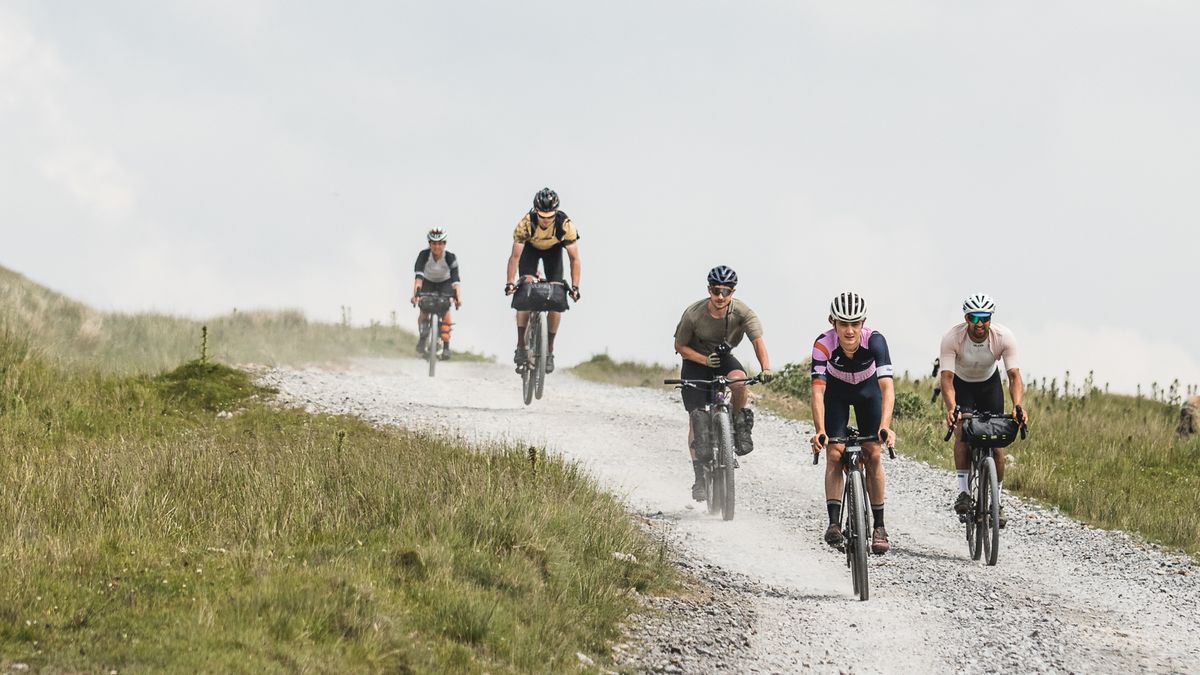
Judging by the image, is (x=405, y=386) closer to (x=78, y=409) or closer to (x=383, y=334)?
(x=78, y=409)

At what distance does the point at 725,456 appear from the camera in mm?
12336

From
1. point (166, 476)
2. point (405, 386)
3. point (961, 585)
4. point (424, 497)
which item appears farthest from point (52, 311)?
point (961, 585)

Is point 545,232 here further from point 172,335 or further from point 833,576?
point 172,335

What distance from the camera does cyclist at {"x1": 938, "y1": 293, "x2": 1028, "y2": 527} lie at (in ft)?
36.2

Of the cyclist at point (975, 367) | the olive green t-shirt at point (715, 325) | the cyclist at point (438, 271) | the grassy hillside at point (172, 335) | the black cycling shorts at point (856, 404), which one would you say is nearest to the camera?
the black cycling shorts at point (856, 404)

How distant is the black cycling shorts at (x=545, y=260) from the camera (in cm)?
1753

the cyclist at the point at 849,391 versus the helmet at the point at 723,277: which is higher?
the helmet at the point at 723,277

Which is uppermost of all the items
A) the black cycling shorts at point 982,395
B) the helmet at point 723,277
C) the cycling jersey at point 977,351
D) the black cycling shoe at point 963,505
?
the helmet at point 723,277

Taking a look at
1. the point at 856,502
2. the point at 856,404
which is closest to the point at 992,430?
the point at 856,404

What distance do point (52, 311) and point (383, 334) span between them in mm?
7507

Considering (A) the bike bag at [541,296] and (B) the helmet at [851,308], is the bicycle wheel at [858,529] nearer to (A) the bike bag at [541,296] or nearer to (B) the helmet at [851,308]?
(B) the helmet at [851,308]

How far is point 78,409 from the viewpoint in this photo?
16.0 meters

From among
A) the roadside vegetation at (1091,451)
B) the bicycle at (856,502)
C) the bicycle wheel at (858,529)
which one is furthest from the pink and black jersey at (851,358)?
the roadside vegetation at (1091,451)

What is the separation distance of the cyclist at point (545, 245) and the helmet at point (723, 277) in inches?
220
